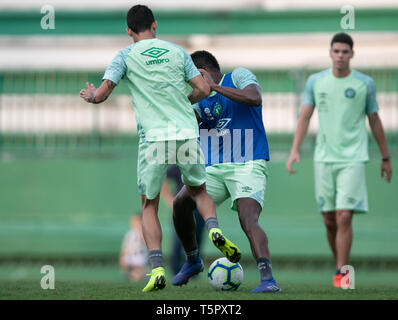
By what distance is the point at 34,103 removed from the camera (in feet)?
43.2

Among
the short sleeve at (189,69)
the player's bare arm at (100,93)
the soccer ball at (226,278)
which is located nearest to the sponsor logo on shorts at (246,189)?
the soccer ball at (226,278)

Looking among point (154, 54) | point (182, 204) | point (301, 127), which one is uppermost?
point (154, 54)

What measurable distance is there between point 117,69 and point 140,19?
440 millimetres

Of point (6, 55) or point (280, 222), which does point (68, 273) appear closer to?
point (280, 222)

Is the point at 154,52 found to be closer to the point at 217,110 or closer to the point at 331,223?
the point at 217,110

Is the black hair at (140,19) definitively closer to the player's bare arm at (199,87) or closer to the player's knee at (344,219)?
the player's bare arm at (199,87)

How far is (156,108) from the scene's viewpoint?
6.42 m

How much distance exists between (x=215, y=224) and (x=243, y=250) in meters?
6.10

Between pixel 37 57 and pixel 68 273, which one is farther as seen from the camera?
pixel 37 57

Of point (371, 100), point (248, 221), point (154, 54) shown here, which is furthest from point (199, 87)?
point (371, 100)

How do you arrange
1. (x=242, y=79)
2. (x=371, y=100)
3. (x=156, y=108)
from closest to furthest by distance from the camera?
1. (x=156, y=108)
2. (x=242, y=79)
3. (x=371, y=100)

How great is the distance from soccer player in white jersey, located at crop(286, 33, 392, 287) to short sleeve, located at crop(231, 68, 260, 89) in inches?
68.1

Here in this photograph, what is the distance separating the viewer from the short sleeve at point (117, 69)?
20.8ft
